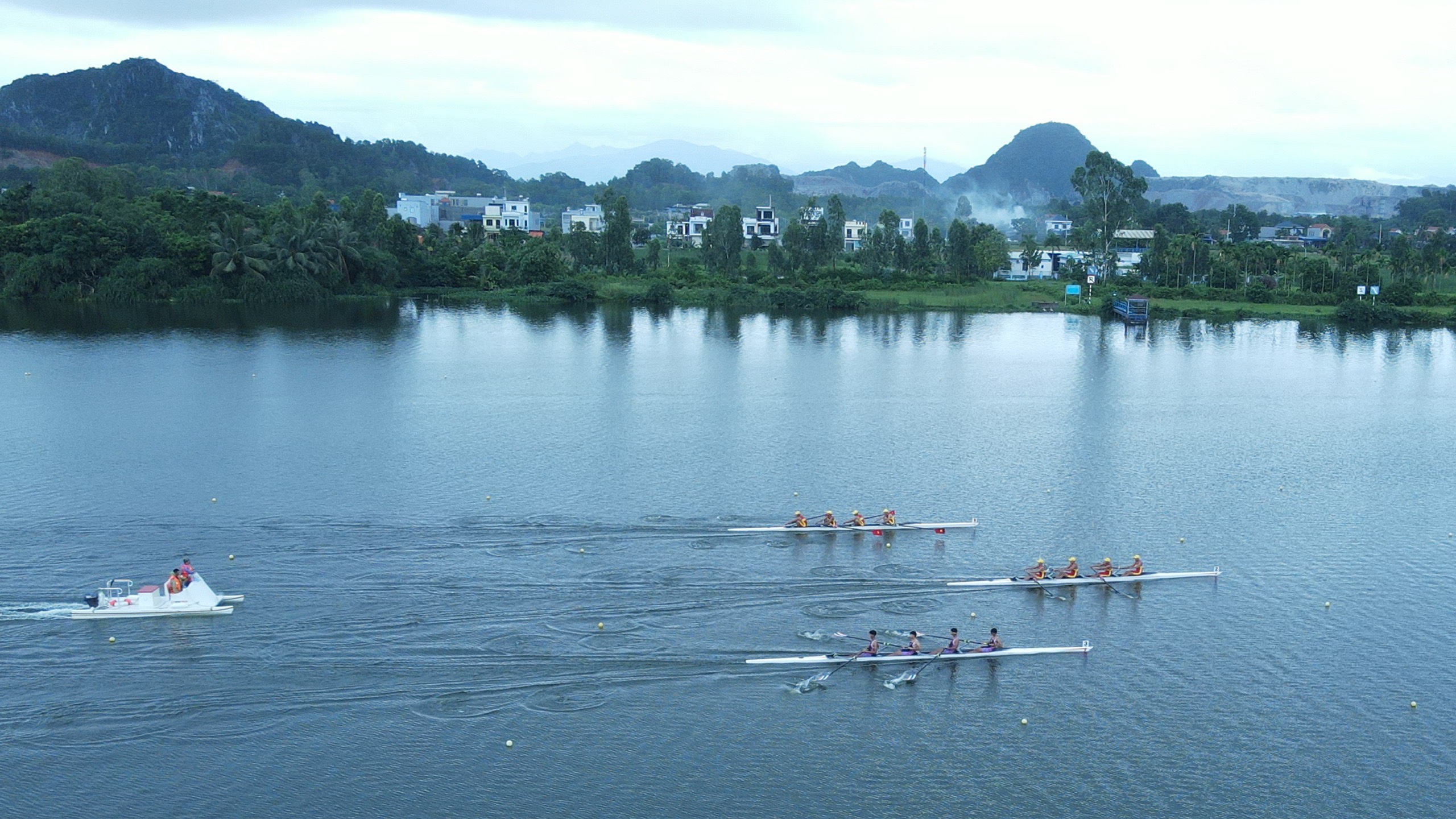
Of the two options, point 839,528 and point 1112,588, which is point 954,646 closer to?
point 1112,588

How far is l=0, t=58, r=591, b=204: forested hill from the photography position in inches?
5640

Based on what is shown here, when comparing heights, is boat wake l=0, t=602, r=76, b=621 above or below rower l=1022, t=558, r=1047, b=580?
below

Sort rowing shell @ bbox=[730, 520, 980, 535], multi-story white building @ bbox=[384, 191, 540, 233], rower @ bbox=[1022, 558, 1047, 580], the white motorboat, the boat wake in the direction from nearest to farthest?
the boat wake
the white motorboat
rower @ bbox=[1022, 558, 1047, 580]
rowing shell @ bbox=[730, 520, 980, 535]
multi-story white building @ bbox=[384, 191, 540, 233]

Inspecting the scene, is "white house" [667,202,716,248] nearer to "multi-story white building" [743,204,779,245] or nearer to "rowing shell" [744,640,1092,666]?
"multi-story white building" [743,204,779,245]

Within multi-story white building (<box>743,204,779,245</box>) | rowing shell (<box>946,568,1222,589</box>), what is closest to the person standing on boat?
rowing shell (<box>946,568,1222,589</box>)

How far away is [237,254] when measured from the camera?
219 ft

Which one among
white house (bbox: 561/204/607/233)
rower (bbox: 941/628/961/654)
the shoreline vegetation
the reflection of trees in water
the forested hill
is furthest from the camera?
the forested hill

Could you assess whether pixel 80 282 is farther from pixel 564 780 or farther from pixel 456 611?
pixel 564 780

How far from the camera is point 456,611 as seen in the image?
20641 mm

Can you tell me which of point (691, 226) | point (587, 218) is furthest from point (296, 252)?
point (691, 226)

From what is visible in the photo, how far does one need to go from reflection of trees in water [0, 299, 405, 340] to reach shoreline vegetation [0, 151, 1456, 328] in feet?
6.43

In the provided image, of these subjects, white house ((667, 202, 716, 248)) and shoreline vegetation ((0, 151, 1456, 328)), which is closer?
shoreline vegetation ((0, 151, 1456, 328))

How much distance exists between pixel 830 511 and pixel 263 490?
13868 mm

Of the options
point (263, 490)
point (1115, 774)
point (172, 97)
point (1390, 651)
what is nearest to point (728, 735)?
point (1115, 774)
